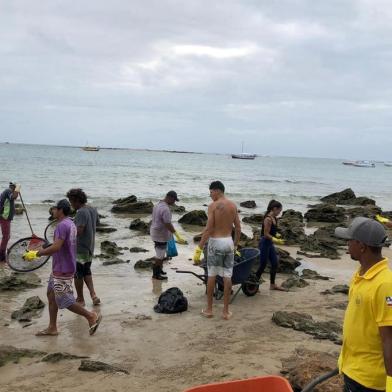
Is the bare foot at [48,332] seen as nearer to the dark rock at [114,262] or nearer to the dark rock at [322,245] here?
the dark rock at [114,262]

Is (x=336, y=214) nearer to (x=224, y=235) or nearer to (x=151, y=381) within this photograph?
(x=224, y=235)

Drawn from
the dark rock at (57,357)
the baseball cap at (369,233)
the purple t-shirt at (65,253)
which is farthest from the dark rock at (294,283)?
the baseball cap at (369,233)

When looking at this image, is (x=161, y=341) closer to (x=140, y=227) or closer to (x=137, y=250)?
(x=137, y=250)

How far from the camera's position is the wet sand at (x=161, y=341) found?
5160 millimetres

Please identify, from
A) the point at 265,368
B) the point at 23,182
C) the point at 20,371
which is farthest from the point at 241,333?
the point at 23,182

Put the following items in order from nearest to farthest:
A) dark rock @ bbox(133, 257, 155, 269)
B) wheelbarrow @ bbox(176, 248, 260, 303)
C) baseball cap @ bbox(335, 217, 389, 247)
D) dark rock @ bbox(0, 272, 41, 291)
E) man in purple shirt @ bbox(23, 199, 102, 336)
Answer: baseball cap @ bbox(335, 217, 389, 247) → man in purple shirt @ bbox(23, 199, 102, 336) → wheelbarrow @ bbox(176, 248, 260, 303) → dark rock @ bbox(0, 272, 41, 291) → dark rock @ bbox(133, 257, 155, 269)

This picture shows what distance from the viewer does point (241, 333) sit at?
665 centimetres

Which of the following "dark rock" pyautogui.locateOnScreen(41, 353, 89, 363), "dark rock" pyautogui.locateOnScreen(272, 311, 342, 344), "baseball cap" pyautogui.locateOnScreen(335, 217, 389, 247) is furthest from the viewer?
"dark rock" pyautogui.locateOnScreen(272, 311, 342, 344)

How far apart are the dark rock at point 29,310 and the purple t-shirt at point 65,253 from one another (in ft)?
5.15

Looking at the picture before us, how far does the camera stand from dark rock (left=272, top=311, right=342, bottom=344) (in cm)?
646

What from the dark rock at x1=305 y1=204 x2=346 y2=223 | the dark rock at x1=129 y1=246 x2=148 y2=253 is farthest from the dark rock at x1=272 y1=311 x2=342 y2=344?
the dark rock at x1=305 y1=204 x2=346 y2=223

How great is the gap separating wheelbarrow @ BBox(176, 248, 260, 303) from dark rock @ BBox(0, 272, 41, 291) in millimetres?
3082

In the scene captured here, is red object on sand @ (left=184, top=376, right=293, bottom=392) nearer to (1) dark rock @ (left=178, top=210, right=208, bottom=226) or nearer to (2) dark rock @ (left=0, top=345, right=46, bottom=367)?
(2) dark rock @ (left=0, top=345, right=46, bottom=367)

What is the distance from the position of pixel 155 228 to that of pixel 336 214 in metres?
15.9
